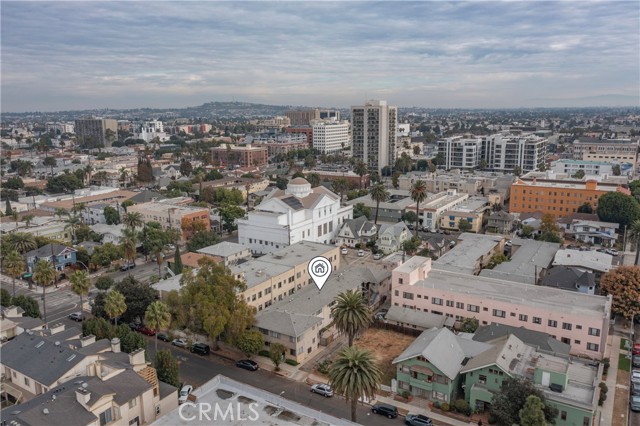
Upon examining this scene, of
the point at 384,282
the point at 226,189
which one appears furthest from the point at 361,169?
the point at 384,282

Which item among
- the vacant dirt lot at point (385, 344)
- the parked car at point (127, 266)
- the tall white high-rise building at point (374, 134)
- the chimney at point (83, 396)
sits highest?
the tall white high-rise building at point (374, 134)

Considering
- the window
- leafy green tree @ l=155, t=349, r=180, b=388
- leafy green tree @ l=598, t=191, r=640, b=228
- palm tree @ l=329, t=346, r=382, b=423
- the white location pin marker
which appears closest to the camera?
the window

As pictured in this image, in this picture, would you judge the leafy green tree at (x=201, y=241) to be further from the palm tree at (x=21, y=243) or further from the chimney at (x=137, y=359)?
the chimney at (x=137, y=359)

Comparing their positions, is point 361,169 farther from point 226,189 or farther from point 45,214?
point 45,214

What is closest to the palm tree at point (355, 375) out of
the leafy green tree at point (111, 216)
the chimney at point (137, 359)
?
the chimney at point (137, 359)

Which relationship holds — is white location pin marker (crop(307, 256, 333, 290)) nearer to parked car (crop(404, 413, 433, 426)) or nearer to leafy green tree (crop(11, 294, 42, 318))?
parked car (crop(404, 413, 433, 426))
